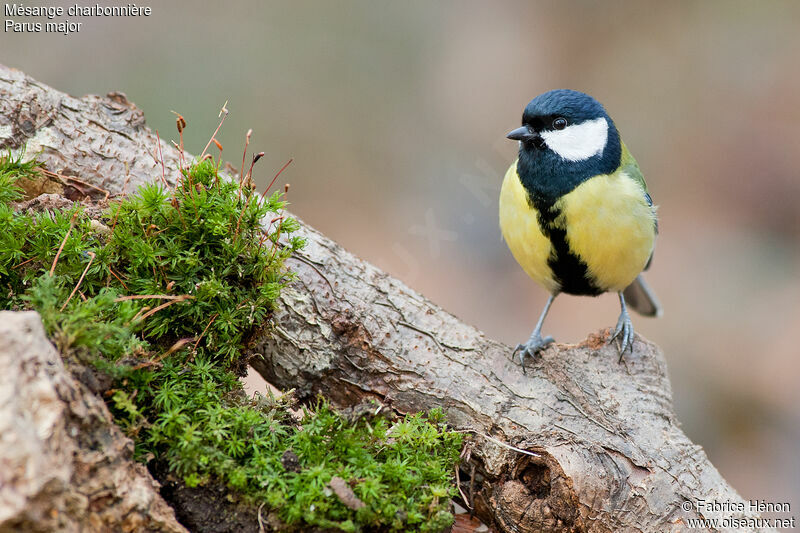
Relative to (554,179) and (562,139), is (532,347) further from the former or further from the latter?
(562,139)

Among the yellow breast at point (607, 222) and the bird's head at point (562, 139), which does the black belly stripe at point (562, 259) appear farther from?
the bird's head at point (562, 139)

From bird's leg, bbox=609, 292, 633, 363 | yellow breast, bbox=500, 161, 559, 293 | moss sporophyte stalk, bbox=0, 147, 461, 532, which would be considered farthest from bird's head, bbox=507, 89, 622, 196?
moss sporophyte stalk, bbox=0, 147, 461, 532

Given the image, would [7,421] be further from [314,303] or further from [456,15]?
[456,15]

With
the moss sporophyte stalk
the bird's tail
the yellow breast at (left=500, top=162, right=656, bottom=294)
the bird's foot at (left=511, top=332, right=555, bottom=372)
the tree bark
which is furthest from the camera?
the bird's tail

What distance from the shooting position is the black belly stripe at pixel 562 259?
2768mm

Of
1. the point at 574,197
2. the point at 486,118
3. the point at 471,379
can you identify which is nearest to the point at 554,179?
the point at 574,197

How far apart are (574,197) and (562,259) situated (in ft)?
1.01

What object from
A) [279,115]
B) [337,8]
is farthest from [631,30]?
[279,115]

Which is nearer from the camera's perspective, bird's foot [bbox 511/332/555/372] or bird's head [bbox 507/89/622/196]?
bird's foot [bbox 511/332/555/372]

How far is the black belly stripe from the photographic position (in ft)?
9.08

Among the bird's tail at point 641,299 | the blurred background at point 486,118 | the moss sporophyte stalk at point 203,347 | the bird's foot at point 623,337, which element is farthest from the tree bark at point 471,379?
the blurred background at point 486,118

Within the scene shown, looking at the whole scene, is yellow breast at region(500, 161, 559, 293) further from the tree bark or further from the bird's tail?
the bird's tail

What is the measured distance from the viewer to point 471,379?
8.02 ft

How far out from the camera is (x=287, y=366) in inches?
92.1
